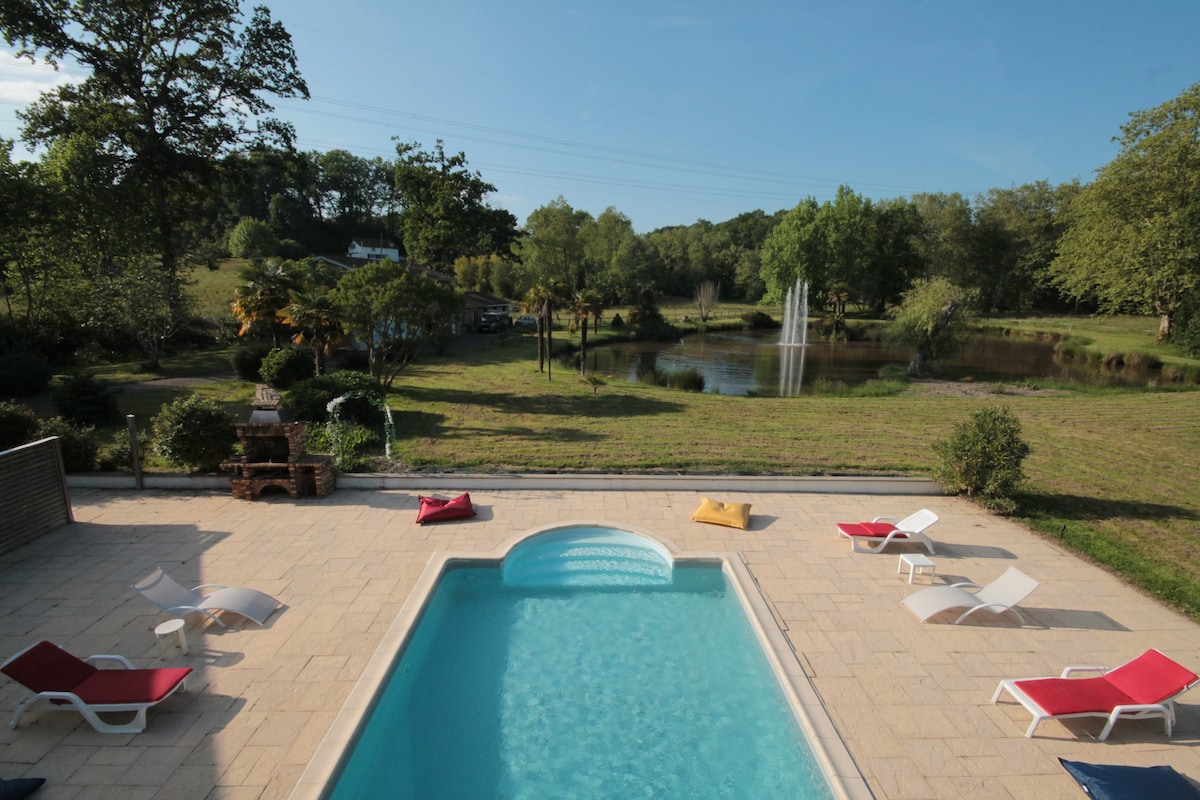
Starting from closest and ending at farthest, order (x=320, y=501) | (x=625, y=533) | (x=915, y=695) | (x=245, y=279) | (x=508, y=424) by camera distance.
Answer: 1. (x=915, y=695)
2. (x=625, y=533)
3. (x=320, y=501)
4. (x=508, y=424)
5. (x=245, y=279)

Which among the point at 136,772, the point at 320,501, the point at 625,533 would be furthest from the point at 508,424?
the point at 136,772

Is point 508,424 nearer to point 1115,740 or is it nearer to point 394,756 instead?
point 394,756

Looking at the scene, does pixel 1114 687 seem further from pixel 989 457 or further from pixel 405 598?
pixel 405 598

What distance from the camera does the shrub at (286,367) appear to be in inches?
727

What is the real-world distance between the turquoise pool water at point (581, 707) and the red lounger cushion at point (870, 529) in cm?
245

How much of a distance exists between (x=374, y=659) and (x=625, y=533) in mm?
4285

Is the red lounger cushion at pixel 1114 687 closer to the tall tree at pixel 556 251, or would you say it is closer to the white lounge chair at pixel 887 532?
the white lounge chair at pixel 887 532

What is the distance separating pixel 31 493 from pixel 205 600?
14.7 ft

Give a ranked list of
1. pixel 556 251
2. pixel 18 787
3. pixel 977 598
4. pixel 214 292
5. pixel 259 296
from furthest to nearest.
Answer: pixel 556 251
pixel 214 292
pixel 259 296
pixel 977 598
pixel 18 787

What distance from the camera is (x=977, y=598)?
22.9ft

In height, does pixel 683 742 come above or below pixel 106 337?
below

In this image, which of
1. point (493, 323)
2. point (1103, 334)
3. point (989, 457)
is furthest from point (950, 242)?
point (989, 457)

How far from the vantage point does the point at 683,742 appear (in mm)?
5383

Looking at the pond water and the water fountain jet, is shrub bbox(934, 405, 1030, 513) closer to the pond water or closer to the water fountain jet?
the pond water
